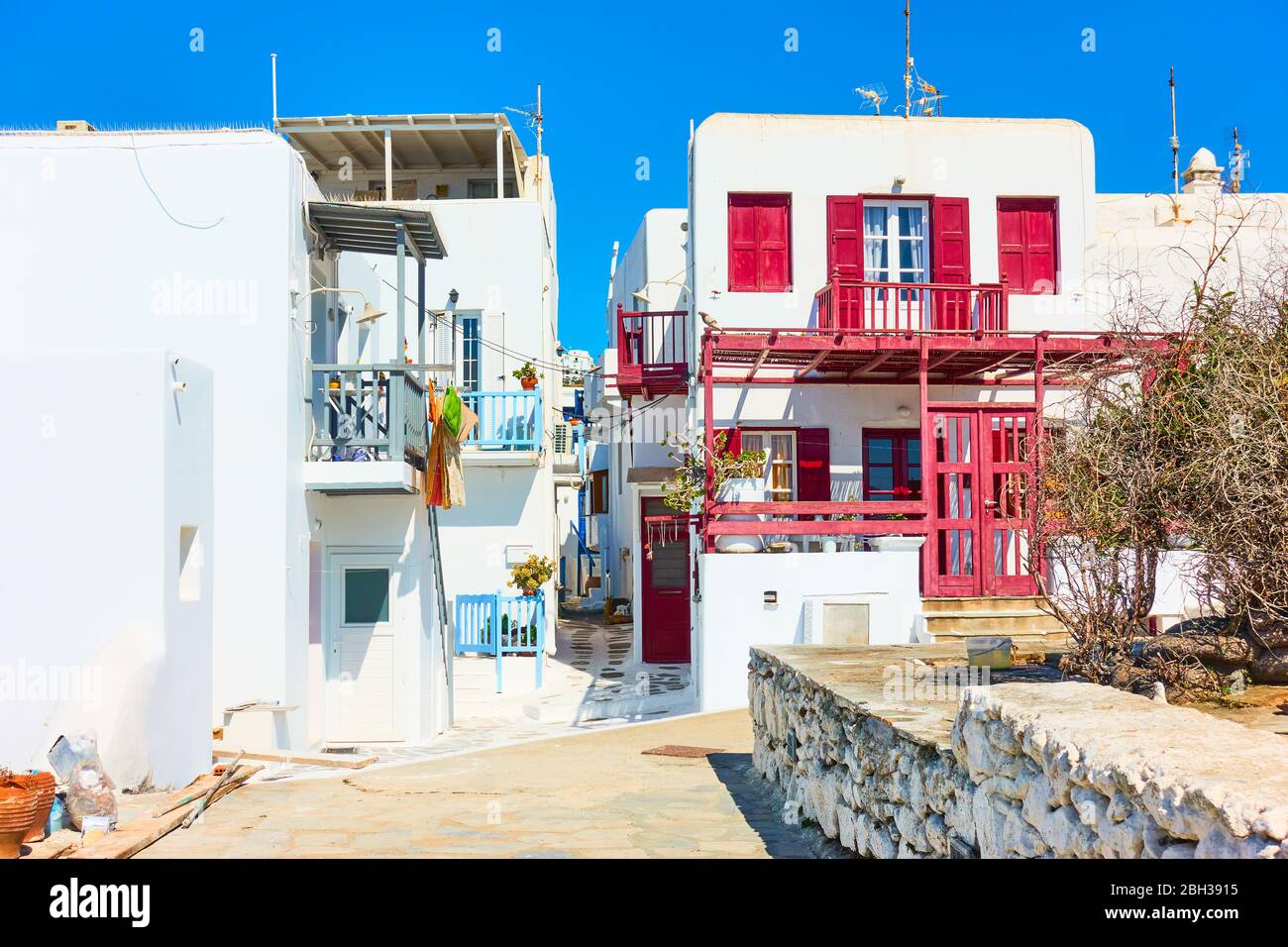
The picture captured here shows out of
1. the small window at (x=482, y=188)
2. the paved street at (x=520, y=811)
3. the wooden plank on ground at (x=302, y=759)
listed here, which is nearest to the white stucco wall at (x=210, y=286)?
the wooden plank on ground at (x=302, y=759)

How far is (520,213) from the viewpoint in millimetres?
23109

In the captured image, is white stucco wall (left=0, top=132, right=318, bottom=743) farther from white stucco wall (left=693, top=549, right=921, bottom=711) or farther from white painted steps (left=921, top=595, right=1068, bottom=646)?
white painted steps (left=921, top=595, right=1068, bottom=646)

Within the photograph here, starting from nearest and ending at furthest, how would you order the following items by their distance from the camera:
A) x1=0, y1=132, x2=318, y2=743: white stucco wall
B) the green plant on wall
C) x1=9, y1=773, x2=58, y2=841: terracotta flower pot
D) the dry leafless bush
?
1. the dry leafless bush
2. x1=9, y1=773, x2=58, y2=841: terracotta flower pot
3. x1=0, y1=132, x2=318, y2=743: white stucco wall
4. the green plant on wall

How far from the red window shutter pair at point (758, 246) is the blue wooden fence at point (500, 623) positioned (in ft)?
20.7

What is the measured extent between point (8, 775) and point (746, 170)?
13.5 meters

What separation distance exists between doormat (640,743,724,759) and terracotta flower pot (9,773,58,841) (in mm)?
5282

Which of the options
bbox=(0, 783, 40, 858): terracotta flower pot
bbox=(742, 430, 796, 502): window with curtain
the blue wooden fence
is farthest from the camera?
the blue wooden fence

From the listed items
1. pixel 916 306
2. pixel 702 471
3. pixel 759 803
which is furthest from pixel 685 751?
pixel 916 306

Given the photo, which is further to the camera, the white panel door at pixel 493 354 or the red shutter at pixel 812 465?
the white panel door at pixel 493 354

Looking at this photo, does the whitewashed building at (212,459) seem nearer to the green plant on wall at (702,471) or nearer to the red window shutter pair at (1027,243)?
the green plant on wall at (702,471)

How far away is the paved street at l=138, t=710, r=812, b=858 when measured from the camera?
7.12 metres

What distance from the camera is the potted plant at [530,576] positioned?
808 inches

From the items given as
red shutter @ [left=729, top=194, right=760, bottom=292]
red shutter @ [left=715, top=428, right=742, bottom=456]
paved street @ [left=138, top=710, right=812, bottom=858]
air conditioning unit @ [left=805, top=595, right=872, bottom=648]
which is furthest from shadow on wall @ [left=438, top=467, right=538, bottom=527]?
paved street @ [left=138, top=710, right=812, bottom=858]
